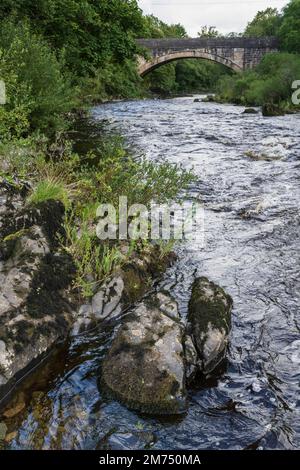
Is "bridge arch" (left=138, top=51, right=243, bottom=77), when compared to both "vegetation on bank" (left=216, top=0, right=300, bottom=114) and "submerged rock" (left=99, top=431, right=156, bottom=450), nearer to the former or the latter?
"vegetation on bank" (left=216, top=0, right=300, bottom=114)

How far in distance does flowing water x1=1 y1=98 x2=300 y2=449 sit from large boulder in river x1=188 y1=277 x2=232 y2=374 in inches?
7.1

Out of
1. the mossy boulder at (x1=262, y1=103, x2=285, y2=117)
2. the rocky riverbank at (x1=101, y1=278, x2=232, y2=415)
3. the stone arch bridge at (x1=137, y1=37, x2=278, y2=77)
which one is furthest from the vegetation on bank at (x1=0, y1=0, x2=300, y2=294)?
the stone arch bridge at (x1=137, y1=37, x2=278, y2=77)

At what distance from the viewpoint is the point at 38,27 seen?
15969 millimetres

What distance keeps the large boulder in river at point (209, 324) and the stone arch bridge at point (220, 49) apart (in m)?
51.8

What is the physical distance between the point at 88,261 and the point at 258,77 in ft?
136

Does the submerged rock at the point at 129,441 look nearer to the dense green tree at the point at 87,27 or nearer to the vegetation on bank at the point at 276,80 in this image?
the dense green tree at the point at 87,27

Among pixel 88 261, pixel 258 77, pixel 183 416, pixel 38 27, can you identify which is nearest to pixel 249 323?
pixel 183 416

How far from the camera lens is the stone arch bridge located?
170ft

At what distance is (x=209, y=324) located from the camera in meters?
5.01

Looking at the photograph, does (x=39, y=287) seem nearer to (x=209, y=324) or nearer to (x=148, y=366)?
(x=148, y=366)

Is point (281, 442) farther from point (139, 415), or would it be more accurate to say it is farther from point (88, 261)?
point (88, 261)

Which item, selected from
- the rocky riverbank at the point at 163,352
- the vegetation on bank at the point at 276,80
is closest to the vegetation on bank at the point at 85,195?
the rocky riverbank at the point at 163,352

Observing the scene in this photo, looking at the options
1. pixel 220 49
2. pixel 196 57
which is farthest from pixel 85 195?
Result: pixel 196 57
